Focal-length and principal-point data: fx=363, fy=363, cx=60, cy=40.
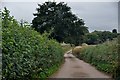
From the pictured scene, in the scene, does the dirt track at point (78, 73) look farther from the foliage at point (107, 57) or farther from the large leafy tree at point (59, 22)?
the large leafy tree at point (59, 22)

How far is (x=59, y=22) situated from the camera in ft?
174

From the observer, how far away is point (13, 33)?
34.3 ft

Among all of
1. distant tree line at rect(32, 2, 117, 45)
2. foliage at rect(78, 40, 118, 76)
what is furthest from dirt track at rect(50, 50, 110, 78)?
distant tree line at rect(32, 2, 117, 45)

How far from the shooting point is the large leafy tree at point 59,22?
2083 inches

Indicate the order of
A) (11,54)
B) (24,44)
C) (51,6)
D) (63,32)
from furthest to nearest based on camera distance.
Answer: (51,6) < (63,32) < (24,44) < (11,54)

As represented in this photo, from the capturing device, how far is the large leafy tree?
52906 mm

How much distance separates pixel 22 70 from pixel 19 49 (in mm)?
635

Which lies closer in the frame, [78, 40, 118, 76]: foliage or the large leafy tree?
[78, 40, 118, 76]: foliage

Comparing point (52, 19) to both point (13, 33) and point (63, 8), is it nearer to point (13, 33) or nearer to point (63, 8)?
point (63, 8)

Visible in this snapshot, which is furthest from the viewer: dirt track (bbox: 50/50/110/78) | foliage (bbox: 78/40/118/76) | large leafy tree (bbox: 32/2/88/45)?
large leafy tree (bbox: 32/2/88/45)

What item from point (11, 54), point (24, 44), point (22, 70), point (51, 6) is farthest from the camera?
point (51, 6)

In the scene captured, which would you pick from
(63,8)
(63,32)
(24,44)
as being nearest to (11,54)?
(24,44)

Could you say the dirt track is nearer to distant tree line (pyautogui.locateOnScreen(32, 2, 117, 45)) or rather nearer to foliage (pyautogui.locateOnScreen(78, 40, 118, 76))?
foliage (pyautogui.locateOnScreen(78, 40, 118, 76))

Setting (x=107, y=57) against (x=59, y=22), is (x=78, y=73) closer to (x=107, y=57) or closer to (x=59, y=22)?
(x=107, y=57)
